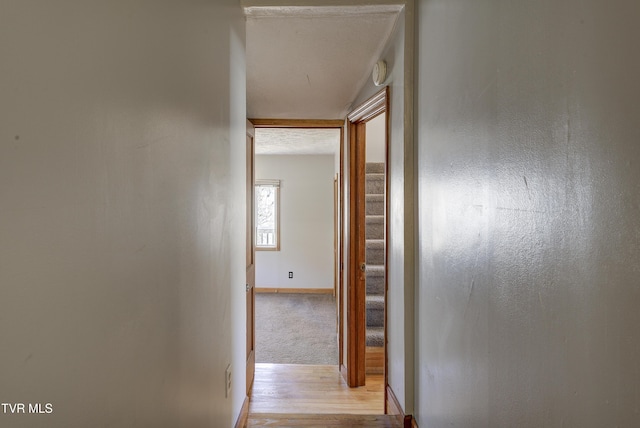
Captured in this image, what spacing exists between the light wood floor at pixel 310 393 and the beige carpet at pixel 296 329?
0.36 meters

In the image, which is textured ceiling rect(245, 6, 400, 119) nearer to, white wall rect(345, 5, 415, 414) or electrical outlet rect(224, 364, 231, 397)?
white wall rect(345, 5, 415, 414)

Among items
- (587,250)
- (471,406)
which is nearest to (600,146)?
(587,250)

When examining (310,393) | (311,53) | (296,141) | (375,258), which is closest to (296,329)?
(375,258)

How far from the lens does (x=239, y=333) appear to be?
1.88 m

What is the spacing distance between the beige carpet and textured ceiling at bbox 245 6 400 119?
8.12 feet

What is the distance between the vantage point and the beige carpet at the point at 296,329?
3.84 meters

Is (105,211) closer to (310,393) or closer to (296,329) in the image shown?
(310,393)

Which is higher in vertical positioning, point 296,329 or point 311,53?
point 311,53

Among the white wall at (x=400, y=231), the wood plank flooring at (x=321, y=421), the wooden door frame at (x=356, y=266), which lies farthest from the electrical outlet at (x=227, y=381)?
the wooden door frame at (x=356, y=266)

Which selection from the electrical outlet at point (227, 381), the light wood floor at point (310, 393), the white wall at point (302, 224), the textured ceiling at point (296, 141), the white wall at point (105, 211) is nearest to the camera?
the white wall at point (105, 211)

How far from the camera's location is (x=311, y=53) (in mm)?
2188

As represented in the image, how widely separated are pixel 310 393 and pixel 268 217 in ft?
14.0

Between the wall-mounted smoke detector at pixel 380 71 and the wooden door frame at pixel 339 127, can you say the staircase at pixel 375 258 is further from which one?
the wall-mounted smoke detector at pixel 380 71

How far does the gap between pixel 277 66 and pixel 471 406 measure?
2127 millimetres
